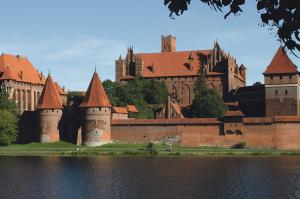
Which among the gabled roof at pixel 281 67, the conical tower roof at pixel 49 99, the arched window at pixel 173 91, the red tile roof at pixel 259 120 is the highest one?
the gabled roof at pixel 281 67

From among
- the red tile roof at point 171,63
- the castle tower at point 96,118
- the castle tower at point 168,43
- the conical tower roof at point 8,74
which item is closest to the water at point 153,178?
the castle tower at point 96,118

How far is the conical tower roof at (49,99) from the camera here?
5369 centimetres

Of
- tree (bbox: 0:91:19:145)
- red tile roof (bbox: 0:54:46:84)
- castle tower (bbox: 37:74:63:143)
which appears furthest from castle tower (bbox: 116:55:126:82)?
tree (bbox: 0:91:19:145)

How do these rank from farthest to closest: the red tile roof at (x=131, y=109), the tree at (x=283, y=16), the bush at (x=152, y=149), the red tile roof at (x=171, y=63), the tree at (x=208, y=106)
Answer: the red tile roof at (x=171, y=63), the red tile roof at (x=131, y=109), the tree at (x=208, y=106), the bush at (x=152, y=149), the tree at (x=283, y=16)

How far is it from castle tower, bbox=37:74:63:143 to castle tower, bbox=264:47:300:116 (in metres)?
20.6

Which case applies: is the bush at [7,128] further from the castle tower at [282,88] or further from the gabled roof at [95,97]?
the castle tower at [282,88]

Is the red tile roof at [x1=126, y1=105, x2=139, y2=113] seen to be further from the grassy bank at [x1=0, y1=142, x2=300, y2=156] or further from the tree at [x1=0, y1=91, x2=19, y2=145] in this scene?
the tree at [x1=0, y1=91, x2=19, y2=145]

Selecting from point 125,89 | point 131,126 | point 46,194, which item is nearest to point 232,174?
point 46,194

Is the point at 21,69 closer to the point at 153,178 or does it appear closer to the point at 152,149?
the point at 152,149

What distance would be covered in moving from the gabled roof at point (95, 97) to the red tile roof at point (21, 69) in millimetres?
14956

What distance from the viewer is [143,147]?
47750mm

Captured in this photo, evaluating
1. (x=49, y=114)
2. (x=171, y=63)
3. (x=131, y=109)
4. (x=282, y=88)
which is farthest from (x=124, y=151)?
(x=171, y=63)

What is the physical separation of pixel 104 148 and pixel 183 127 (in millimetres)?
7303

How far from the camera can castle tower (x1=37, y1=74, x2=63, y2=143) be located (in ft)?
173
